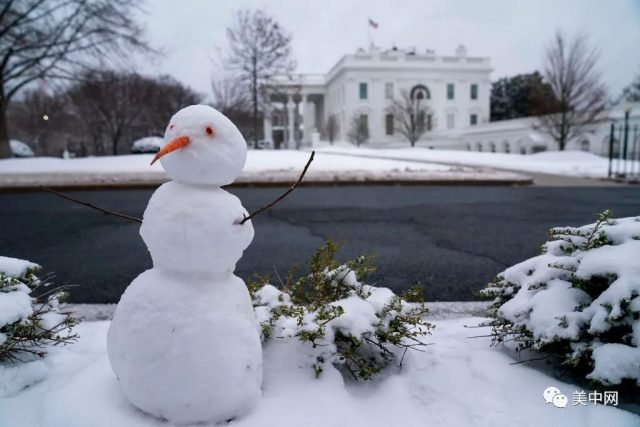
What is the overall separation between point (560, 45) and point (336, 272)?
27.5 m

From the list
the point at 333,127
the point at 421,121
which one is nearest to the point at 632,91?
the point at 421,121

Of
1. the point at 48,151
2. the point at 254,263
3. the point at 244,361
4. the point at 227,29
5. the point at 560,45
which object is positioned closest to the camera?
the point at 244,361

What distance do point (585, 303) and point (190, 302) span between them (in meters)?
1.88

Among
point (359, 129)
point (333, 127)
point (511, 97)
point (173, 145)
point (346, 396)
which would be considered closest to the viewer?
point (173, 145)

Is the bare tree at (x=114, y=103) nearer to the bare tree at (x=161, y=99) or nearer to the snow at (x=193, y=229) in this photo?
the bare tree at (x=161, y=99)

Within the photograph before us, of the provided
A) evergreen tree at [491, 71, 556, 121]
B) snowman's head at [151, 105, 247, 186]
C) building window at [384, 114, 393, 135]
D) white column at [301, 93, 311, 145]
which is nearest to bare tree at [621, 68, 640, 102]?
evergreen tree at [491, 71, 556, 121]

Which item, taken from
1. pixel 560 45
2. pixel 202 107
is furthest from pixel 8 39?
pixel 560 45

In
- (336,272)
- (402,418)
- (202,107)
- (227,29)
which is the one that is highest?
(227,29)

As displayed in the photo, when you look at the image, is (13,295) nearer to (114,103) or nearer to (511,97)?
(114,103)

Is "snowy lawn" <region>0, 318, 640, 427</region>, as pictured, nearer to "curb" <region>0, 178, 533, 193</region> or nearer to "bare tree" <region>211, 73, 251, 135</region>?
"curb" <region>0, 178, 533, 193</region>

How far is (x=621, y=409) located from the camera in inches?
74.9

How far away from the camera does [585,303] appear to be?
2115 millimetres

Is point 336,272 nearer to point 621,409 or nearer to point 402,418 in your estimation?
point 402,418

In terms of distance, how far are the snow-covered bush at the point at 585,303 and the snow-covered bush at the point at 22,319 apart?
2.40 meters
